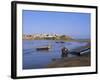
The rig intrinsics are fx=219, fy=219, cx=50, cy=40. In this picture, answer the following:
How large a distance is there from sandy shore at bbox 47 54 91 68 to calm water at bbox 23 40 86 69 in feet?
0.15

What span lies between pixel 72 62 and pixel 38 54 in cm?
34

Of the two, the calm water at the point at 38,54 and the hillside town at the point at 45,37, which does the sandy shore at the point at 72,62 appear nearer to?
the calm water at the point at 38,54

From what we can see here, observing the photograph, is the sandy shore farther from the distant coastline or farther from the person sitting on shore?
the distant coastline

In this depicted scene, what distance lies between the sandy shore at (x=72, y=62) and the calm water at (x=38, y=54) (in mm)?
46

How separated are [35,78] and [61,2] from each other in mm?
723

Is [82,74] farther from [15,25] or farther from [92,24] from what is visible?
[15,25]

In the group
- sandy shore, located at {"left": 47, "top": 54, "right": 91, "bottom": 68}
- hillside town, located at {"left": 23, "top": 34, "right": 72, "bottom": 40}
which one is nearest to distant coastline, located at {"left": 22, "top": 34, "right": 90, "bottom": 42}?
hillside town, located at {"left": 23, "top": 34, "right": 72, "bottom": 40}

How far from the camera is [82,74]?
6.77 ft

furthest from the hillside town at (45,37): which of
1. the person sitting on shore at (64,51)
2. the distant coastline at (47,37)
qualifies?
the person sitting on shore at (64,51)

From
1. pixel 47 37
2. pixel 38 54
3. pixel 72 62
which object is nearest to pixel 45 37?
pixel 47 37

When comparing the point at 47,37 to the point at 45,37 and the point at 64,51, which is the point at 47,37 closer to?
the point at 45,37

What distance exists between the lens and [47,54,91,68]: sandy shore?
197 cm
